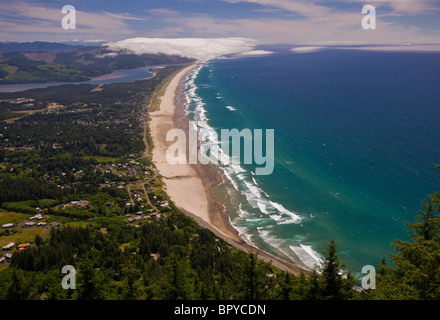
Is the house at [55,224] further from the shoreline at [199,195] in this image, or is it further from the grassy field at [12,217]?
the shoreline at [199,195]

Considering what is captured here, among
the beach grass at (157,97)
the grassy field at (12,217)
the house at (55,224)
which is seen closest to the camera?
the house at (55,224)

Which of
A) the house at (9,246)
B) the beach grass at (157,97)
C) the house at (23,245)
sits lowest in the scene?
the house at (23,245)

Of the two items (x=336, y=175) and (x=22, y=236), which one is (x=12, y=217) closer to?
(x=22, y=236)

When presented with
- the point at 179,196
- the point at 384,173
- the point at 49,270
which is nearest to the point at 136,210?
the point at 179,196

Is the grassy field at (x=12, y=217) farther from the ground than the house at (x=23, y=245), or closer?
farther from the ground

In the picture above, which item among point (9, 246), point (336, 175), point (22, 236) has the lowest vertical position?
point (9, 246)

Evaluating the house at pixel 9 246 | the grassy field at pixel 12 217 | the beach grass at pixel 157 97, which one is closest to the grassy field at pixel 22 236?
the house at pixel 9 246

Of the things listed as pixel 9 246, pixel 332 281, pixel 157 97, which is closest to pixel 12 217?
pixel 9 246
